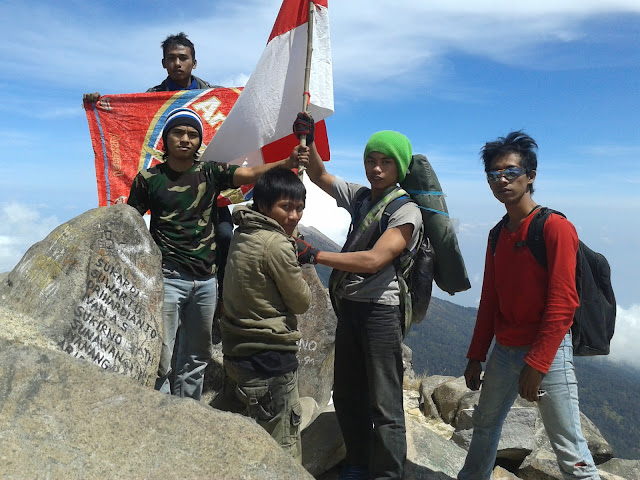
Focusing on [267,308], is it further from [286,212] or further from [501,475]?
[501,475]

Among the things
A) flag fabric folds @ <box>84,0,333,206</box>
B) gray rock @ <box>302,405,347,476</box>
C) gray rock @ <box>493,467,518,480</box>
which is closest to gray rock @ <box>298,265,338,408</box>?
gray rock @ <box>302,405,347,476</box>

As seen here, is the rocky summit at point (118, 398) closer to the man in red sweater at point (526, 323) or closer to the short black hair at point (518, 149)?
the man in red sweater at point (526, 323)

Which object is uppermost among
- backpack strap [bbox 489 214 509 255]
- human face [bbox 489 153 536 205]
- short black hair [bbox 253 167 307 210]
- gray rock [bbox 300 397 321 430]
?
human face [bbox 489 153 536 205]

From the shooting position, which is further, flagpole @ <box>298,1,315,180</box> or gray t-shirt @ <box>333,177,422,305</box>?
flagpole @ <box>298,1,315,180</box>

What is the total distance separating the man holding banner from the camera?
15.2 feet

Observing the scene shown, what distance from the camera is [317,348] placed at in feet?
23.9

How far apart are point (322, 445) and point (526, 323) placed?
2.30 meters

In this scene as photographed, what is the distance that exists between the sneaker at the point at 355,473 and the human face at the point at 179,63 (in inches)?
187

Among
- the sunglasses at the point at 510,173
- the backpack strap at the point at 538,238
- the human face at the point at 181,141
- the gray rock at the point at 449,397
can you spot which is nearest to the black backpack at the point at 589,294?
the backpack strap at the point at 538,238

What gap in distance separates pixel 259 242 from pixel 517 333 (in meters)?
2.02

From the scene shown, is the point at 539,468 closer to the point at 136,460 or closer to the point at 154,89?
the point at 136,460

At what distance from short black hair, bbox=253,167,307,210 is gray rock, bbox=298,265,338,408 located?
356 cm

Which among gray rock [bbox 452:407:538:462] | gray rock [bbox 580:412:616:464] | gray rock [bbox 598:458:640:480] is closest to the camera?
gray rock [bbox 452:407:538:462]

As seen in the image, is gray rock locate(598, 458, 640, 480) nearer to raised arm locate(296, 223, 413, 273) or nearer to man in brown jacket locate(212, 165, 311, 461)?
raised arm locate(296, 223, 413, 273)
